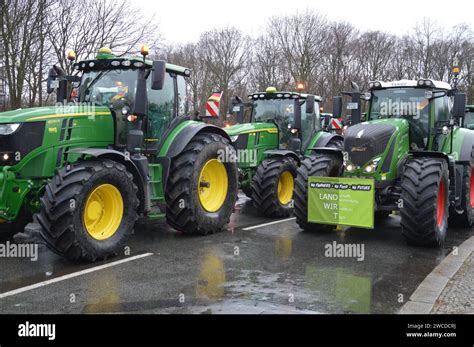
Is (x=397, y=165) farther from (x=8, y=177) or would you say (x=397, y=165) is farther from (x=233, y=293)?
(x=8, y=177)

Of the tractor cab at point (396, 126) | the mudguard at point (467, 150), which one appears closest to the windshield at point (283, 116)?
the tractor cab at point (396, 126)

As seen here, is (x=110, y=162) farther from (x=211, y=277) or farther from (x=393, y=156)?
(x=393, y=156)

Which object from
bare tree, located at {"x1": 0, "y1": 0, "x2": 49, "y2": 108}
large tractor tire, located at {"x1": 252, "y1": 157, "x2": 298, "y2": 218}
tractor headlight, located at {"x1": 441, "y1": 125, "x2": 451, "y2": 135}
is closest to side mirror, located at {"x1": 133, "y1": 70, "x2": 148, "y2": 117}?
large tractor tire, located at {"x1": 252, "y1": 157, "x2": 298, "y2": 218}

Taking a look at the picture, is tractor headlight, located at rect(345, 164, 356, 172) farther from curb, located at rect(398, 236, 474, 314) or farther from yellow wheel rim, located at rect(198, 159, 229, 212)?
yellow wheel rim, located at rect(198, 159, 229, 212)

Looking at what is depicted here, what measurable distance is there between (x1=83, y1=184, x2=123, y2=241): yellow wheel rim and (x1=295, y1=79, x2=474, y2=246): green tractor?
309cm

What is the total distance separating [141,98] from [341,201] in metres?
3.40

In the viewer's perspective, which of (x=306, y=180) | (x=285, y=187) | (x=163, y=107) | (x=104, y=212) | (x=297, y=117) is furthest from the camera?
(x=297, y=117)

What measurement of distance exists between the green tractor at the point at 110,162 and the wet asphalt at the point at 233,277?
0.47 m

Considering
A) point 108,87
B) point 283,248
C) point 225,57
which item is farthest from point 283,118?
point 225,57

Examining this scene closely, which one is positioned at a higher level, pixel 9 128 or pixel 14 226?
pixel 9 128

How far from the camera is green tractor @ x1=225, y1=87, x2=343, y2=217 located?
10.0 meters

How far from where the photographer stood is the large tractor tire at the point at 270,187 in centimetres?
988

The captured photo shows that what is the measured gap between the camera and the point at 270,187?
986cm

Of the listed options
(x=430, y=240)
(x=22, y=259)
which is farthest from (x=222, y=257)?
(x=430, y=240)
